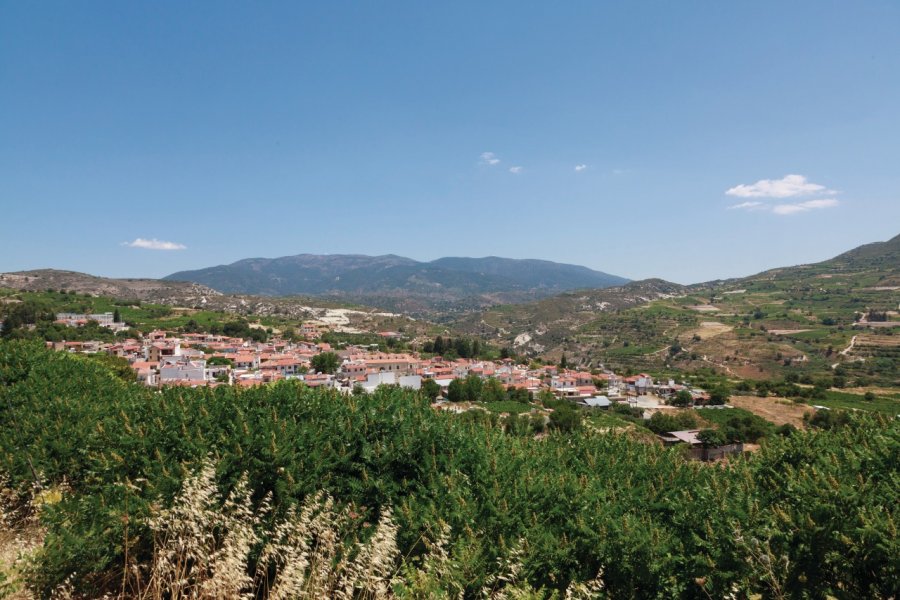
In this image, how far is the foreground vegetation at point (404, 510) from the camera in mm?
3438

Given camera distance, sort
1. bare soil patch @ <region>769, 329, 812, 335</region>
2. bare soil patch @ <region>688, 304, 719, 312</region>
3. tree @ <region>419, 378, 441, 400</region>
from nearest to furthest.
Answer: tree @ <region>419, 378, 441, 400</region> < bare soil patch @ <region>769, 329, 812, 335</region> < bare soil patch @ <region>688, 304, 719, 312</region>

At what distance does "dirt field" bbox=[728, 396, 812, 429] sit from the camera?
41156 millimetres

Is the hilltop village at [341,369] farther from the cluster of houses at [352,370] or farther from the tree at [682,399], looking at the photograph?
the tree at [682,399]

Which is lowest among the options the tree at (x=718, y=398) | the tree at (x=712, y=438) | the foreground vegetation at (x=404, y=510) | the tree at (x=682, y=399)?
the tree at (x=682, y=399)

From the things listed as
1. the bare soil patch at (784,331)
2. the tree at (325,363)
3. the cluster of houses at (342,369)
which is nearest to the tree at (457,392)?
the cluster of houses at (342,369)

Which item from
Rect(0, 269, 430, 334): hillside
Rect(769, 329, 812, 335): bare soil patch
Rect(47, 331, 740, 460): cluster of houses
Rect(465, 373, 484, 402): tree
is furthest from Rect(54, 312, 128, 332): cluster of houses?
Rect(769, 329, 812, 335): bare soil patch

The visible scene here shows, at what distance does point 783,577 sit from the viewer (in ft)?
10.8

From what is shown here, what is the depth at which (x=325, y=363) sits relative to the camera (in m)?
54.6

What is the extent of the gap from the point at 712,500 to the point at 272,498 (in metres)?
4.44

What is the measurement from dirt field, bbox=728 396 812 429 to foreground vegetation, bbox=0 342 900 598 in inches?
1696

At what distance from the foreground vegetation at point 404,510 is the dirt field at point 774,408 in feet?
141

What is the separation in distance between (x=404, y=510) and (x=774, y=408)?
2169 inches

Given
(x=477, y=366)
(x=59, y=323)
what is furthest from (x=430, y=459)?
(x=59, y=323)

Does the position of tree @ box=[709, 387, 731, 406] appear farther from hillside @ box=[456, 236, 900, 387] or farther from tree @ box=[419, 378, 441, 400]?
tree @ box=[419, 378, 441, 400]
